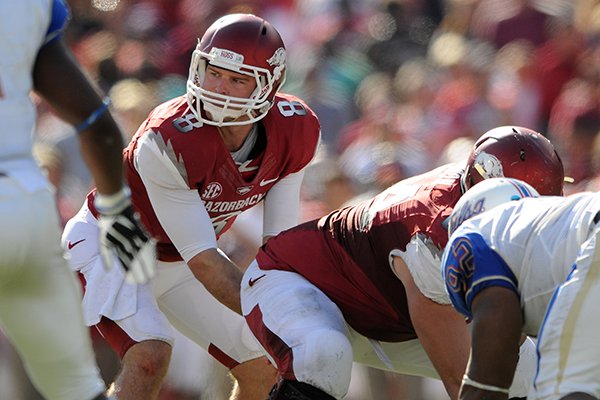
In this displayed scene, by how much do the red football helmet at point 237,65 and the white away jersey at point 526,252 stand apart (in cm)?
193

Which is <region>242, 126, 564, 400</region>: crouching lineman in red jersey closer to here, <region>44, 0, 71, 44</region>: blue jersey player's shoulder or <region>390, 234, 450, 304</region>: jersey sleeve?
<region>390, 234, 450, 304</region>: jersey sleeve

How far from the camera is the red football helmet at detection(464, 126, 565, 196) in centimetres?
457

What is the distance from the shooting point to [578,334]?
11.7 feet

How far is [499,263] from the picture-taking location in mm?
3709

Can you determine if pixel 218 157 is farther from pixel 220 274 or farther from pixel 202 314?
pixel 202 314

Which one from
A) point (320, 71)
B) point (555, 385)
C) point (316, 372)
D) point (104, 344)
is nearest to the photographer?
point (555, 385)

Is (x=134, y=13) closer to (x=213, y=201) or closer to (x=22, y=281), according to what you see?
(x=213, y=201)

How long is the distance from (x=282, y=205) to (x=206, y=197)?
1.52 feet

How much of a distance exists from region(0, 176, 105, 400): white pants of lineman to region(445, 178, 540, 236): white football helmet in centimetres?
120

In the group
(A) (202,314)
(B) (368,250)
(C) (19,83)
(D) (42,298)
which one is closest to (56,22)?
(C) (19,83)

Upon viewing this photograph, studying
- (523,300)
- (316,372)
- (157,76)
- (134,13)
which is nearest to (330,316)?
(316,372)

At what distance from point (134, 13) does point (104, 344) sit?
14.9 feet

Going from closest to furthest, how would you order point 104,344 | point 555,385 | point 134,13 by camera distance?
point 555,385
point 104,344
point 134,13

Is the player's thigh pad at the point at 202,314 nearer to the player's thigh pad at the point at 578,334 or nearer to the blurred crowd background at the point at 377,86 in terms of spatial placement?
the blurred crowd background at the point at 377,86
